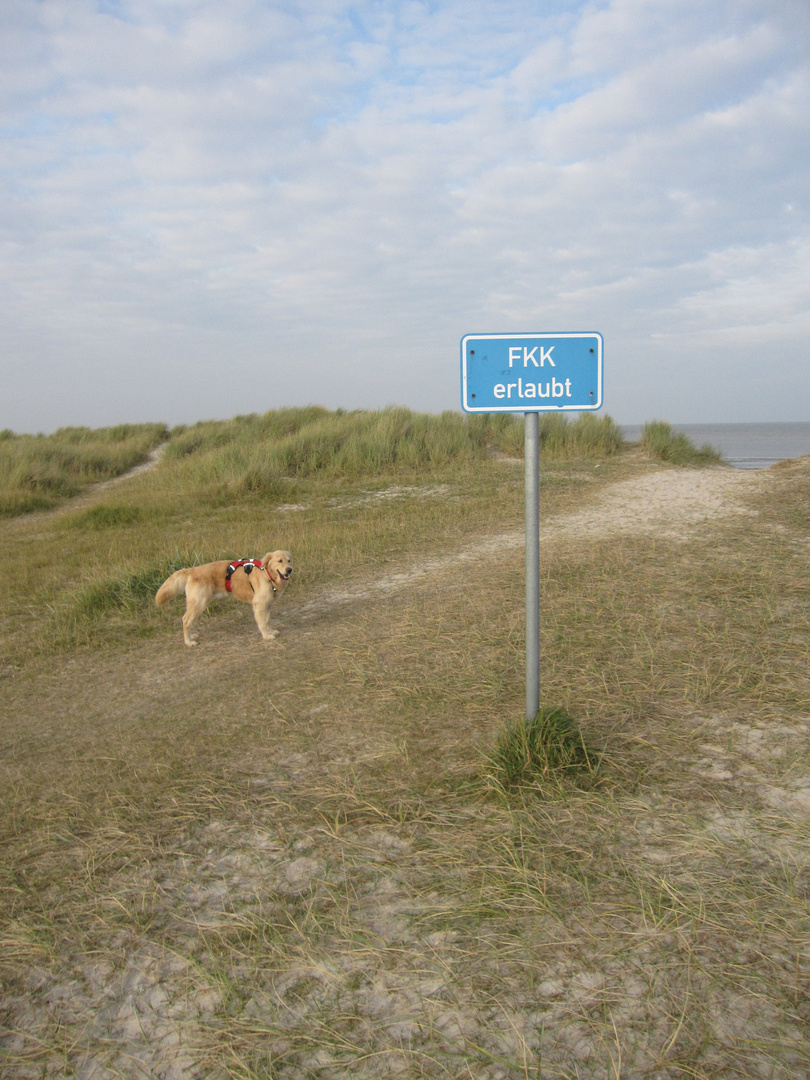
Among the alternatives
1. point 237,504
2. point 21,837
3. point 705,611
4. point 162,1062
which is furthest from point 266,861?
point 237,504

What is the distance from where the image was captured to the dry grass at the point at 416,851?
1709 mm

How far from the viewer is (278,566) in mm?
5266

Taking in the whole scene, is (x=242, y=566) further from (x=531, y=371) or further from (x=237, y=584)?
(x=531, y=371)

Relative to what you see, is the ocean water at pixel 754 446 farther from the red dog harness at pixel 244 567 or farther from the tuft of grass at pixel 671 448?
the red dog harness at pixel 244 567

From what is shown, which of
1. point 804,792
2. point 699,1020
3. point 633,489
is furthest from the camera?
point 633,489

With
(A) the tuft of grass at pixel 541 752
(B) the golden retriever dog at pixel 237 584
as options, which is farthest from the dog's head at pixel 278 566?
(A) the tuft of grass at pixel 541 752

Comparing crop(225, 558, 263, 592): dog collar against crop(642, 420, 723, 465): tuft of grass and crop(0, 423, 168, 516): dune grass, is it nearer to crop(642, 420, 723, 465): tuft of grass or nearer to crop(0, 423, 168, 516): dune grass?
crop(0, 423, 168, 516): dune grass

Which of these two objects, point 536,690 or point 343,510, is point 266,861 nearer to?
point 536,690

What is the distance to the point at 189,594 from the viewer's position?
17.6 feet

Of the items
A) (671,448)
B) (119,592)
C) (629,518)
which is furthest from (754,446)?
(119,592)

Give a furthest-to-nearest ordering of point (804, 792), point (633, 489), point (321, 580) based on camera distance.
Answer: point (633, 489), point (321, 580), point (804, 792)

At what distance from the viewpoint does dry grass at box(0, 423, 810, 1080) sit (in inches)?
67.3

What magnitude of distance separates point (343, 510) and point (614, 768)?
839 cm

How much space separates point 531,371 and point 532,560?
764 mm
